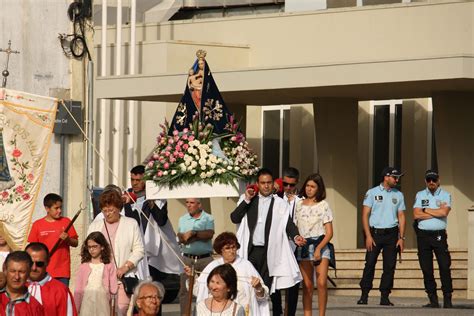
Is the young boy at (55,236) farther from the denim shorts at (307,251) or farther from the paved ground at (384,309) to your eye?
the paved ground at (384,309)

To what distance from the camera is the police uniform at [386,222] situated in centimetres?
2277

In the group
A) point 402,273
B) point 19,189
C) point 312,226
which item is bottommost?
point 402,273

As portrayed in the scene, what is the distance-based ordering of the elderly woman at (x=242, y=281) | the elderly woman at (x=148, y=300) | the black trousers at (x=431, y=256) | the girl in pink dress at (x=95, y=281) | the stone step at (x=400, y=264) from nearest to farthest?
the elderly woman at (x=148, y=300), the girl in pink dress at (x=95, y=281), the elderly woman at (x=242, y=281), the black trousers at (x=431, y=256), the stone step at (x=400, y=264)

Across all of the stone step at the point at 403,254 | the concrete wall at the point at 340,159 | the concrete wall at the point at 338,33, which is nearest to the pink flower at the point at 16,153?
the stone step at the point at 403,254

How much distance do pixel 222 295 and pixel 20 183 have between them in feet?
18.0

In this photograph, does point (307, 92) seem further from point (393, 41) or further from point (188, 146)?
point (188, 146)

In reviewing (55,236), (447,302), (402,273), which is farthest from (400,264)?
(55,236)

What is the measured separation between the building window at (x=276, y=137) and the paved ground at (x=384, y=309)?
916cm

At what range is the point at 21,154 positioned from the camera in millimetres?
18438

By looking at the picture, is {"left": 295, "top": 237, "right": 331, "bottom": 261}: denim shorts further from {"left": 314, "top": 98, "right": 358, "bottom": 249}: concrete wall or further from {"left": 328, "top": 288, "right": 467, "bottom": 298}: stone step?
{"left": 314, "top": 98, "right": 358, "bottom": 249}: concrete wall

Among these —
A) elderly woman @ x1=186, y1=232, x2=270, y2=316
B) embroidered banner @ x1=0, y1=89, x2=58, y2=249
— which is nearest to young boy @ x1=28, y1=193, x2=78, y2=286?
embroidered banner @ x1=0, y1=89, x2=58, y2=249

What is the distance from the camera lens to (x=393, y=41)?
3120cm

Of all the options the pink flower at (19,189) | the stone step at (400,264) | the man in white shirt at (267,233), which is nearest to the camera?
the man in white shirt at (267,233)

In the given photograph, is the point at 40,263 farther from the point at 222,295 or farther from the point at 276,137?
the point at 276,137
